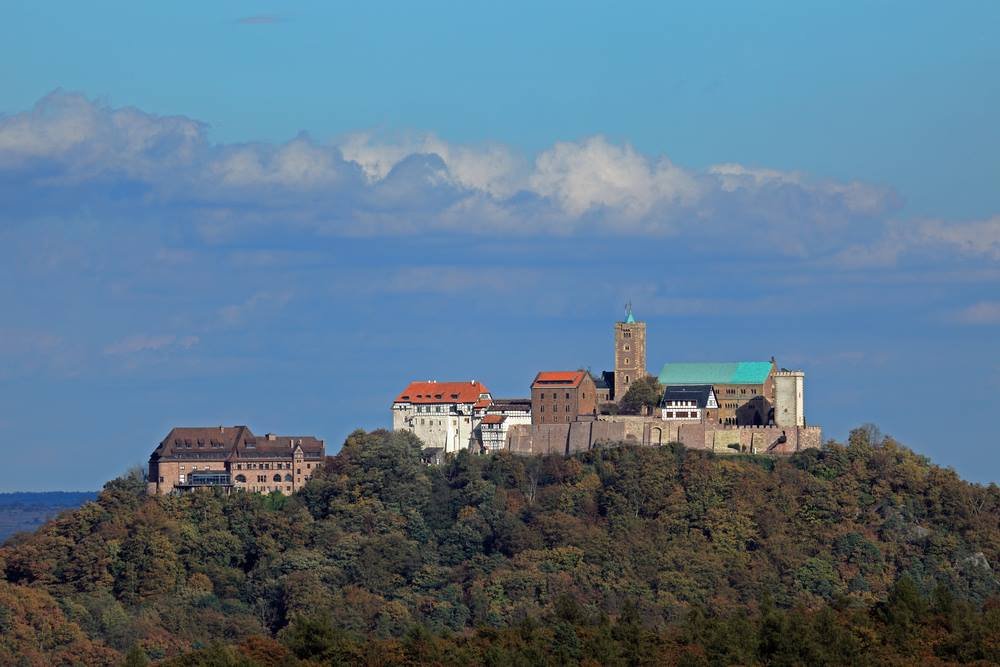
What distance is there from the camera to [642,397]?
127938 mm

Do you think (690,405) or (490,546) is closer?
(490,546)

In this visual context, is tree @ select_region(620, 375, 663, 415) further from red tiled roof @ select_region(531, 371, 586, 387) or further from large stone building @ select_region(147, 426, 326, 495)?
large stone building @ select_region(147, 426, 326, 495)

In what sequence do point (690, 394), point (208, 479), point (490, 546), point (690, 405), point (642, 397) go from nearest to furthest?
point (490, 546), point (690, 405), point (690, 394), point (208, 479), point (642, 397)

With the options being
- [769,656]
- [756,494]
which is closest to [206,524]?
[756,494]

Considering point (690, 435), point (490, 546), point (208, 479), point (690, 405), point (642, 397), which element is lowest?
point (490, 546)

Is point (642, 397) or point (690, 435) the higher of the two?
point (642, 397)

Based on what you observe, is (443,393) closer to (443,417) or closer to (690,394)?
(443,417)

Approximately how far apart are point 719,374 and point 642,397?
5280mm

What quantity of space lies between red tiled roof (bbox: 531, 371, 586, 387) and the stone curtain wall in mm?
2641

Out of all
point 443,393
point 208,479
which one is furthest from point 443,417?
point 208,479

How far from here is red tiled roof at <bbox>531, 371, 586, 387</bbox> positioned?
12809cm

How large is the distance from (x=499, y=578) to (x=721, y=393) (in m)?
20.6

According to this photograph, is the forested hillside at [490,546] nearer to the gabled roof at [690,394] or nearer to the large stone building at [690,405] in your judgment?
the large stone building at [690,405]

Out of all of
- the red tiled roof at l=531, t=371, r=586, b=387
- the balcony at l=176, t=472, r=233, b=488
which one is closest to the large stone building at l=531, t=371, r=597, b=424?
the red tiled roof at l=531, t=371, r=586, b=387
